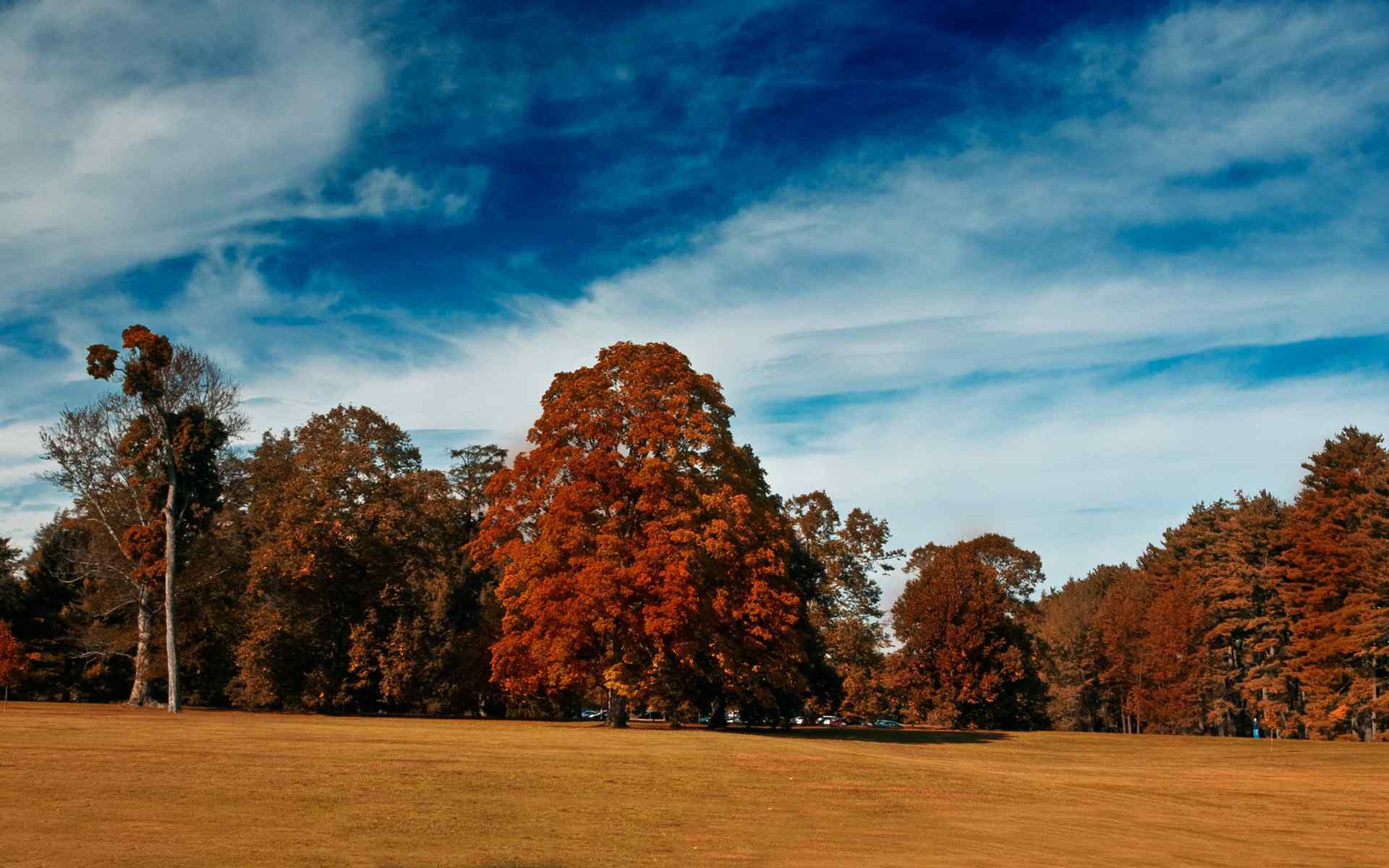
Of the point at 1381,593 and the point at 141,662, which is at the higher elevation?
the point at 1381,593

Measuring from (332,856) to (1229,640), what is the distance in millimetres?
81395

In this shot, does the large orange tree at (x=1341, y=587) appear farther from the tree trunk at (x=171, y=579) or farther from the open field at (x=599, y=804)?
the tree trunk at (x=171, y=579)

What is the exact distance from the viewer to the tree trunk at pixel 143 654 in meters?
48.8

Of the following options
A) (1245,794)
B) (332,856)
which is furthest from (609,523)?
(332,856)

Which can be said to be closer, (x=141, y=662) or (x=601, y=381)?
(x=601, y=381)

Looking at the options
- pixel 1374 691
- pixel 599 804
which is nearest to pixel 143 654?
pixel 599 804

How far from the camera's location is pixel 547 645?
41000 mm

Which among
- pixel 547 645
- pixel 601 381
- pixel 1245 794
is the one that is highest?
pixel 601 381

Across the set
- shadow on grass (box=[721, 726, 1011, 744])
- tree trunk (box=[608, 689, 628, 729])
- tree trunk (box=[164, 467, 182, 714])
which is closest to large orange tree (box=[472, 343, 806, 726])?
tree trunk (box=[608, 689, 628, 729])

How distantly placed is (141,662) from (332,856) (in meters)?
43.2

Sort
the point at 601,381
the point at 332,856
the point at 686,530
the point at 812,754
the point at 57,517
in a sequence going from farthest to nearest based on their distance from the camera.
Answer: the point at 57,517 → the point at 601,381 → the point at 686,530 → the point at 812,754 → the point at 332,856

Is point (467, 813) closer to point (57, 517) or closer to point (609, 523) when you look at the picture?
point (609, 523)

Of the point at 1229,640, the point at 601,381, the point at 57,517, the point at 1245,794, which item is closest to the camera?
the point at 1245,794

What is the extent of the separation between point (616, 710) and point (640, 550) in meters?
7.90
